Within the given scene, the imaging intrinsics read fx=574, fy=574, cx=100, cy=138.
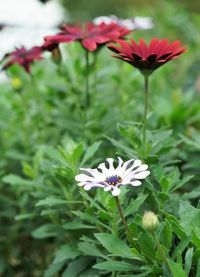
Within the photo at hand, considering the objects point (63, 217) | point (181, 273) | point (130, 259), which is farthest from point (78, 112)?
point (181, 273)

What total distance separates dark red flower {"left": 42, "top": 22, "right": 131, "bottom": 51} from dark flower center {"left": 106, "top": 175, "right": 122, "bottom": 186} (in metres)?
0.33

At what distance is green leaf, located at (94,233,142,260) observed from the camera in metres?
0.85

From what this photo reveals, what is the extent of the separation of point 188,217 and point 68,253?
10.5 inches

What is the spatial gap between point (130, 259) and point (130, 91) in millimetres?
760

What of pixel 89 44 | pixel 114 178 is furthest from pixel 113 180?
pixel 89 44

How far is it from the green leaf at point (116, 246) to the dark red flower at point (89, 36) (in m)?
0.37

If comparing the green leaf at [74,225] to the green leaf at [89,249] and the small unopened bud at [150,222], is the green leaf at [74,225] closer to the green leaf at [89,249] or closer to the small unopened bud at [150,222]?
the green leaf at [89,249]

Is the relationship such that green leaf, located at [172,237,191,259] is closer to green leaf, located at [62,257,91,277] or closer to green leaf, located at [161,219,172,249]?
green leaf, located at [161,219,172,249]

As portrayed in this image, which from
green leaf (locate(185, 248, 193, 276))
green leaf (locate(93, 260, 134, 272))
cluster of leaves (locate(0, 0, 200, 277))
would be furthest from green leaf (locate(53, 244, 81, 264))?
green leaf (locate(185, 248, 193, 276))

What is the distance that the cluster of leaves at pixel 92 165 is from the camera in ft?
2.86

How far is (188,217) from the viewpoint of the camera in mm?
878

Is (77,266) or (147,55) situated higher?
(147,55)

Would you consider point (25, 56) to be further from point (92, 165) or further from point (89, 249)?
point (89, 249)

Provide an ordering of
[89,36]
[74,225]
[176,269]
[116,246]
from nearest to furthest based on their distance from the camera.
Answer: [176,269], [116,246], [74,225], [89,36]
